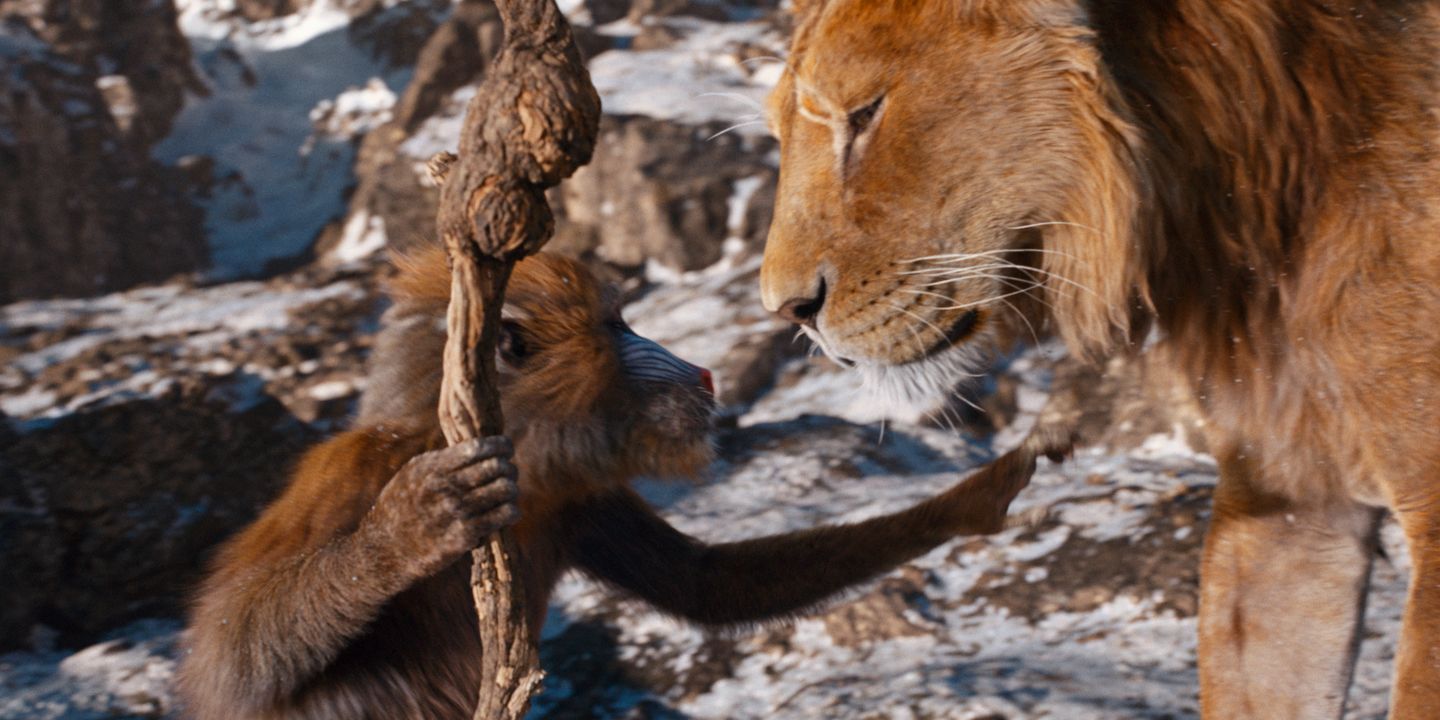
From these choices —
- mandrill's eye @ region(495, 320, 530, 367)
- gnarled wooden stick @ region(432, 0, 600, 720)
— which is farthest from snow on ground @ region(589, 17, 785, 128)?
gnarled wooden stick @ region(432, 0, 600, 720)

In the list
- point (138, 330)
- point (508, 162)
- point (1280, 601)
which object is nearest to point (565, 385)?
point (508, 162)

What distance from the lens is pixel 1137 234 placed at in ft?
7.72

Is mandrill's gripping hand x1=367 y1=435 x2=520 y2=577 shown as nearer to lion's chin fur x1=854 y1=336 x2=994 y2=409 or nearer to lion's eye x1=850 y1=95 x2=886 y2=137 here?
lion's chin fur x1=854 y1=336 x2=994 y2=409

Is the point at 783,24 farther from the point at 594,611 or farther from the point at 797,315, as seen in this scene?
the point at 797,315

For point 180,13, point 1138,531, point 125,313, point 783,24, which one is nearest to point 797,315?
point 1138,531

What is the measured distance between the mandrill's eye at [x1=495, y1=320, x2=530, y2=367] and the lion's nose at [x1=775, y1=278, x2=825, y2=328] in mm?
886

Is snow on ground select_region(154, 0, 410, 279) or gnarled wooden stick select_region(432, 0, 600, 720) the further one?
snow on ground select_region(154, 0, 410, 279)

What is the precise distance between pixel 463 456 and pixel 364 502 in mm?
865

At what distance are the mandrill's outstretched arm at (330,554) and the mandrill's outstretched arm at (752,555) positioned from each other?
72 cm

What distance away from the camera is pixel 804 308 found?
254cm

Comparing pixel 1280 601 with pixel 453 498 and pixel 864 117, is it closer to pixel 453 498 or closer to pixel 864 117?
pixel 864 117

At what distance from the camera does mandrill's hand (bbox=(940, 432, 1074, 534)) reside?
3334 millimetres

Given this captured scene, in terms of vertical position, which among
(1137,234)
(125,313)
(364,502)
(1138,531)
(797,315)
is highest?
(1137,234)

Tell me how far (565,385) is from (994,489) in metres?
1.11
